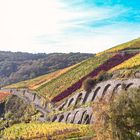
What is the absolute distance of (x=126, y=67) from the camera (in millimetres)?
92562

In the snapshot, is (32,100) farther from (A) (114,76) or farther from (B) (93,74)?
(A) (114,76)

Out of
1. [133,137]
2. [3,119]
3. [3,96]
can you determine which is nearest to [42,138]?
[133,137]

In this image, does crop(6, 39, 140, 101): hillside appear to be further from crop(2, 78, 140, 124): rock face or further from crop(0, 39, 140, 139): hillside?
crop(2, 78, 140, 124): rock face

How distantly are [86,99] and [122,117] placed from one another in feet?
143

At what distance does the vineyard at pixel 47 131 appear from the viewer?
227 ft

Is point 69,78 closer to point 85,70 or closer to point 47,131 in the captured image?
point 85,70

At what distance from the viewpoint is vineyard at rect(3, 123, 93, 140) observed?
227ft

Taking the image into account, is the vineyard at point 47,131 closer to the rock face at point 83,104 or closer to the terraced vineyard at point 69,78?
the rock face at point 83,104

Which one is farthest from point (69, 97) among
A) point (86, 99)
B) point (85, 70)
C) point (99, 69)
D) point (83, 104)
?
point (85, 70)

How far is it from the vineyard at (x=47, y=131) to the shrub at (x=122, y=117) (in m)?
21.0

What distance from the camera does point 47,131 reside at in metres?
75.7

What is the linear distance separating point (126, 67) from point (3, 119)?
33.5 metres

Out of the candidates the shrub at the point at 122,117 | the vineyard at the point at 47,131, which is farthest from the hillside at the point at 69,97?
the shrub at the point at 122,117

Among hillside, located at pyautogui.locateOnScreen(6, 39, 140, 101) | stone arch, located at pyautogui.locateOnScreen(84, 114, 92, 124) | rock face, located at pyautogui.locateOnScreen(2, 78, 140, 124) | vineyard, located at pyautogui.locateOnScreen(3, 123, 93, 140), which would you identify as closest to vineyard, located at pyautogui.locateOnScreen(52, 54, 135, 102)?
hillside, located at pyautogui.locateOnScreen(6, 39, 140, 101)
